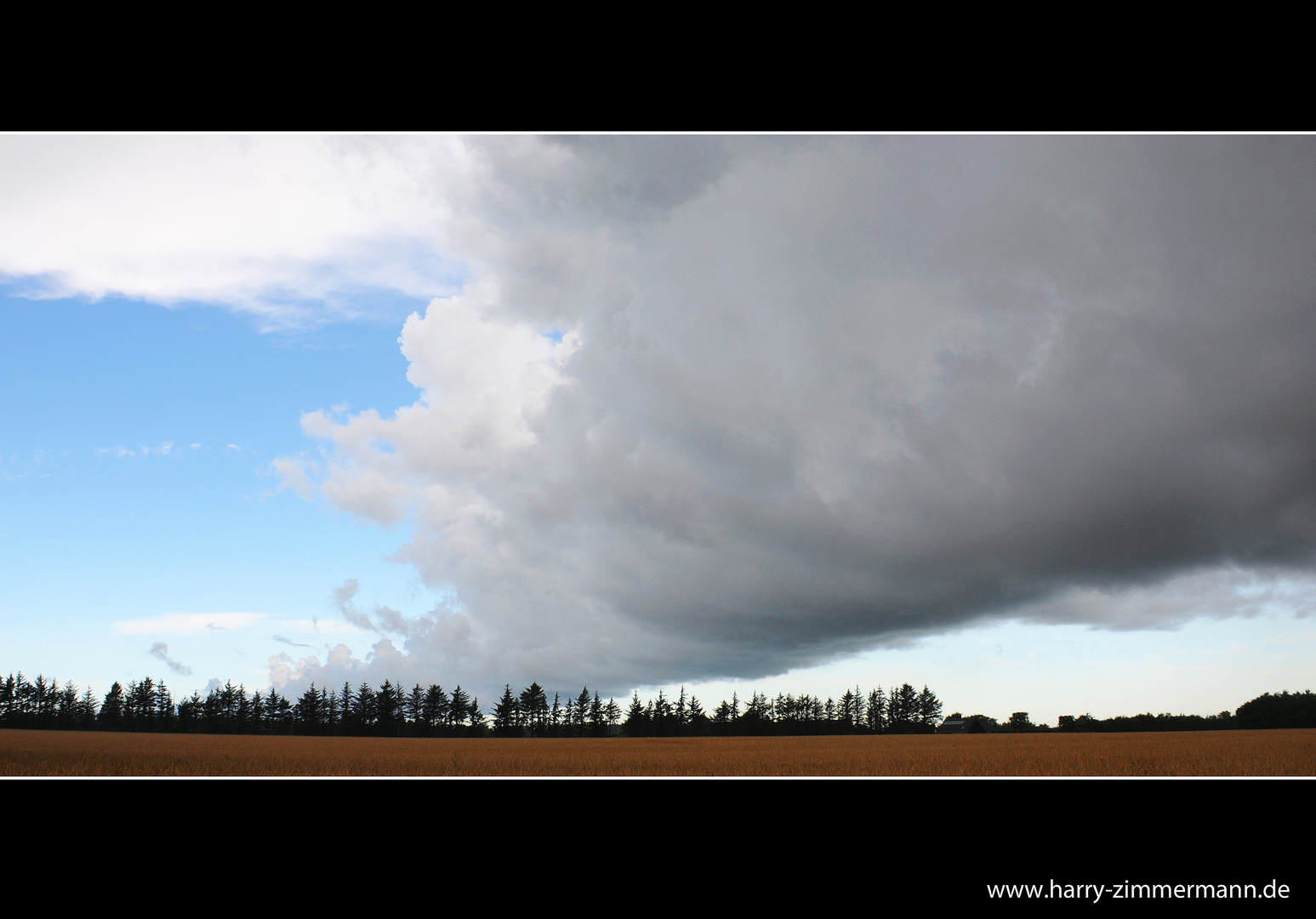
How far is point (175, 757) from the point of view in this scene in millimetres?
33688

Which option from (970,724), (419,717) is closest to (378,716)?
(419,717)

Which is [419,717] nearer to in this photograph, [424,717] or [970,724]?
[424,717]

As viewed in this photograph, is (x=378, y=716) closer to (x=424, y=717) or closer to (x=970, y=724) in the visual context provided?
(x=424, y=717)

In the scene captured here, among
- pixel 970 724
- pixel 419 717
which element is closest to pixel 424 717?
pixel 419 717
